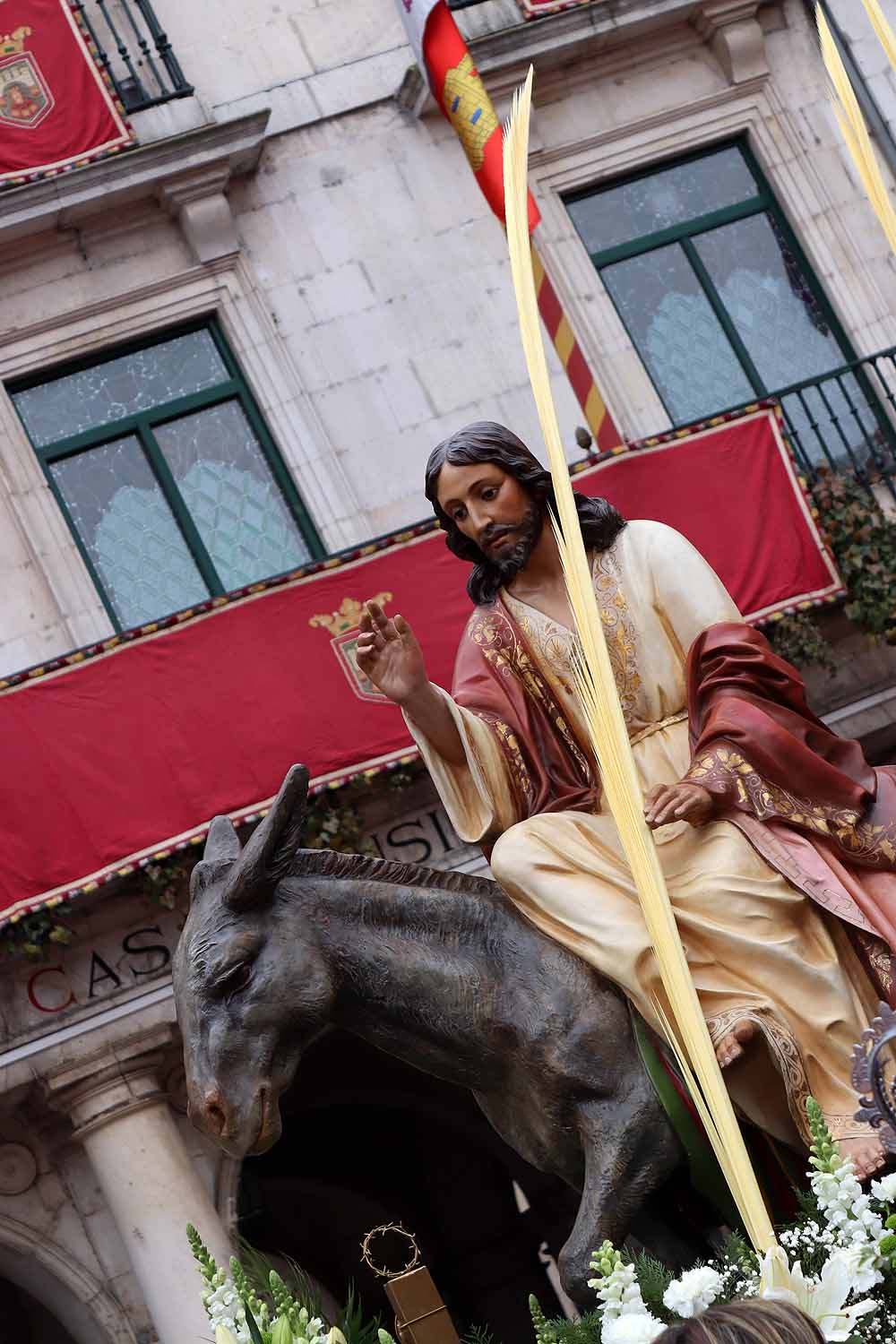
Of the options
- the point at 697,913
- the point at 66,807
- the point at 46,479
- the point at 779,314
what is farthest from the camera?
the point at 779,314

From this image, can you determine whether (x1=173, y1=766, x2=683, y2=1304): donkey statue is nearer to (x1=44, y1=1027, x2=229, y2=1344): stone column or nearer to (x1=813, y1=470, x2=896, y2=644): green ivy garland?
(x1=44, y1=1027, x2=229, y2=1344): stone column

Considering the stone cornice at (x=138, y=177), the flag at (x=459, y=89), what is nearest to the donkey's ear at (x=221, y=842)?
the flag at (x=459, y=89)

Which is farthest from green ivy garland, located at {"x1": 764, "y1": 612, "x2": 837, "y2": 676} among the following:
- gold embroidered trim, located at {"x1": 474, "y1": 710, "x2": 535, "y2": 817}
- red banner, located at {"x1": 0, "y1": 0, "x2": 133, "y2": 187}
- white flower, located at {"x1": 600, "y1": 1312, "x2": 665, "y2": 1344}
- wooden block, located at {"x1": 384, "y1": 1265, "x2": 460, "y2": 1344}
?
white flower, located at {"x1": 600, "y1": 1312, "x2": 665, "y2": 1344}

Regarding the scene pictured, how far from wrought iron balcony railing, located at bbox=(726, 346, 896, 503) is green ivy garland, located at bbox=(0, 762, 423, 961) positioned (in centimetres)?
360

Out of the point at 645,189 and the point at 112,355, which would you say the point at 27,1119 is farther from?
the point at 645,189

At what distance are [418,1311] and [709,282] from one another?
1075cm

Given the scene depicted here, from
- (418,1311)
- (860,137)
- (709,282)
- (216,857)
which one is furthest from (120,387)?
(418,1311)

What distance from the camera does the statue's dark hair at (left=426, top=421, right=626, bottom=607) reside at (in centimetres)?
573

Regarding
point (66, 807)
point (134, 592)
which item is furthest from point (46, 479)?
point (66, 807)

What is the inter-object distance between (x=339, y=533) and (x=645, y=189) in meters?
3.55

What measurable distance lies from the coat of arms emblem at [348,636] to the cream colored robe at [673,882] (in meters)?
5.95

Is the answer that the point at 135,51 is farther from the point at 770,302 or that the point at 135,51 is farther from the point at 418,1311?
the point at 418,1311

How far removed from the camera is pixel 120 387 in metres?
14.0

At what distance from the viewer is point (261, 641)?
11820 mm
